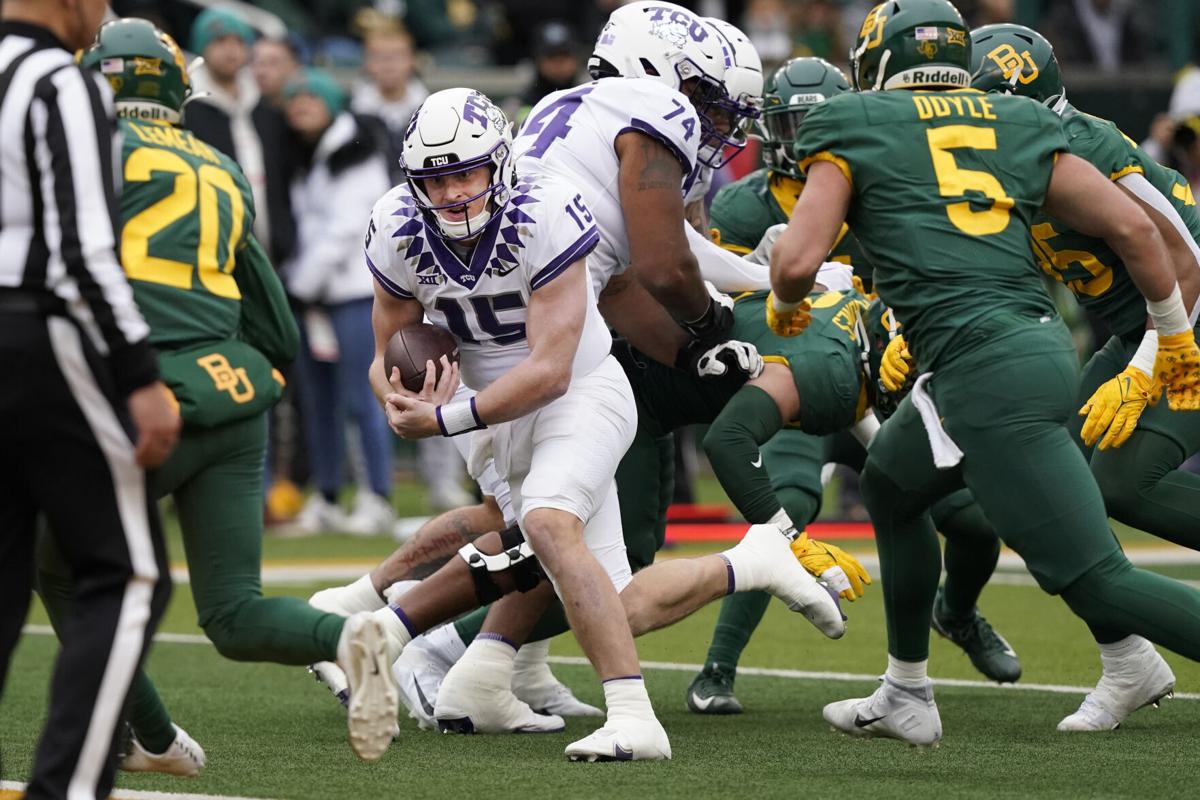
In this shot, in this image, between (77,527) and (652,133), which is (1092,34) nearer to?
(652,133)

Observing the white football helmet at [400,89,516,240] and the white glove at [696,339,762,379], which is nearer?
the white football helmet at [400,89,516,240]

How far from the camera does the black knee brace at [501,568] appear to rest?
515 cm

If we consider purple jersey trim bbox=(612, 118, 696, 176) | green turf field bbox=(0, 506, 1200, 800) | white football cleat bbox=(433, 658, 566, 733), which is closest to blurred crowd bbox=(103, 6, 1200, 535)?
green turf field bbox=(0, 506, 1200, 800)

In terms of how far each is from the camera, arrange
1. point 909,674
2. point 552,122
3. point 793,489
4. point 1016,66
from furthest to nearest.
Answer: point 793,489
point 1016,66
point 552,122
point 909,674

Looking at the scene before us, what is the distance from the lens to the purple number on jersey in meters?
5.52

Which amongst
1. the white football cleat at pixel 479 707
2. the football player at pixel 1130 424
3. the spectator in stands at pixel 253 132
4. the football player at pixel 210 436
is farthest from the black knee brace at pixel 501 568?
the spectator in stands at pixel 253 132

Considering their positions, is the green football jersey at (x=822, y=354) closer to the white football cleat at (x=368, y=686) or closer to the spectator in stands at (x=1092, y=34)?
the white football cleat at (x=368, y=686)

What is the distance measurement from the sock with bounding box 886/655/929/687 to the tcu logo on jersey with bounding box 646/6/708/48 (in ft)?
6.31

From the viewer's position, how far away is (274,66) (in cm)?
1181

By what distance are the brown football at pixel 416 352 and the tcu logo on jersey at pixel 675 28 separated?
1311mm

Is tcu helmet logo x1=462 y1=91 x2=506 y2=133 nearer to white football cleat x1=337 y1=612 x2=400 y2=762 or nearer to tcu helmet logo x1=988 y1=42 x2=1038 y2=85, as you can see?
white football cleat x1=337 y1=612 x2=400 y2=762

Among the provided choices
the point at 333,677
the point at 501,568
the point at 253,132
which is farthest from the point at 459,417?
the point at 253,132

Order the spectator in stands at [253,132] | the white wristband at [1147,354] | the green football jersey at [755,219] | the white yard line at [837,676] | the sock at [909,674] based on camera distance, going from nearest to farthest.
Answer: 1. the white wristband at [1147,354]
2. the sock at [909,674]
3. the white yard line at [837,676]
4. the green football jersey at [755,219]
5. the spectator in stands at [253,132]

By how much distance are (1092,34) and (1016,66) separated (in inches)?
394
